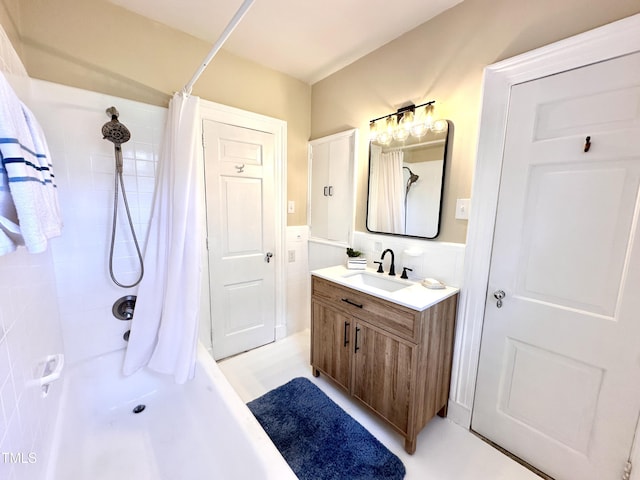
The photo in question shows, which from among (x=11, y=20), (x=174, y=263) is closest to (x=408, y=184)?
(x=174, y=263)

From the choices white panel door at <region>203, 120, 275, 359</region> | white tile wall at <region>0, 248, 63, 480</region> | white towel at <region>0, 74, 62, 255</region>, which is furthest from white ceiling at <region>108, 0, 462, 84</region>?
white tile wall at <region>0, 248, 63, 480</region>

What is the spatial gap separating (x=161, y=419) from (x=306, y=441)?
2.81 feet

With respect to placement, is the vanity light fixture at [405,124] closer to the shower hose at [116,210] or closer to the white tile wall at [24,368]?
the shower hose at [116,210]

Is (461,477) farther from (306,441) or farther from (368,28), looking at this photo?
(368,28)

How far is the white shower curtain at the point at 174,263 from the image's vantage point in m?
1.48

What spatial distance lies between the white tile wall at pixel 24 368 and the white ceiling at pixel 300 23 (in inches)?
64.3

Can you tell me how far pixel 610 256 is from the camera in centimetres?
111

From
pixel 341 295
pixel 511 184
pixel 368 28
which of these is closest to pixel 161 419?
pixel 341 295

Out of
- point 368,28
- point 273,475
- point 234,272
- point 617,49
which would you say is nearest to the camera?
point 273,475

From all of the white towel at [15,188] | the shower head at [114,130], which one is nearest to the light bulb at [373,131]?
the shower head at [114,130]

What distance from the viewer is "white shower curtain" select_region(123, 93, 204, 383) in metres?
1.48

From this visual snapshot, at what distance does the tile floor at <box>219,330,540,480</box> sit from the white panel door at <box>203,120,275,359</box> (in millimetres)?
292

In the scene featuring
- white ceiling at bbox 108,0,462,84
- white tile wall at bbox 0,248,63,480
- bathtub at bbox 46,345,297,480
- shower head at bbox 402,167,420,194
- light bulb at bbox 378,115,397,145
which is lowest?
bathtub at bbox 46,345,297,480

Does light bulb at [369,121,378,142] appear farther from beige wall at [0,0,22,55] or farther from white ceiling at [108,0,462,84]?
beige wall at [0,0,22,55]
